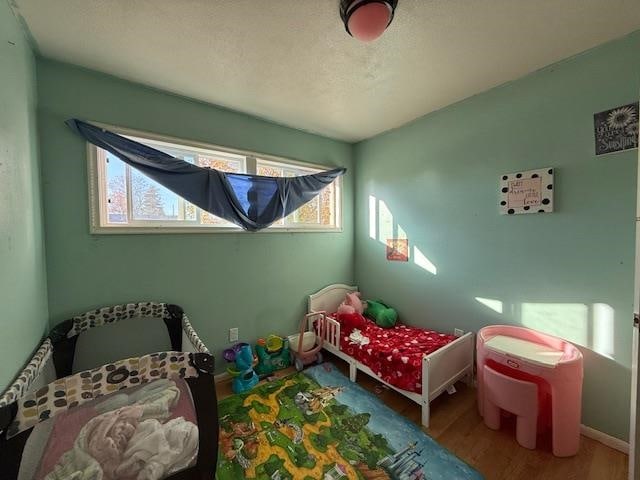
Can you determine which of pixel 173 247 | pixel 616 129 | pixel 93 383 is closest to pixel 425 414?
pixel 93 383

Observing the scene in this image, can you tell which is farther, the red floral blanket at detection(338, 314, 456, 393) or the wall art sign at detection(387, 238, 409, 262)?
the wall art sign at detection(387, 238, 409, 262)

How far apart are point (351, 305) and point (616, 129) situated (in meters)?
2.42

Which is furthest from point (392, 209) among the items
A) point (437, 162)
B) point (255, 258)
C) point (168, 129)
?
point (168, 129)

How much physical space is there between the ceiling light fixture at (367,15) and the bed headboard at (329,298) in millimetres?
2343

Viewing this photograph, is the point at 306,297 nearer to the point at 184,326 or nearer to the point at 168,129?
the point at 184,326

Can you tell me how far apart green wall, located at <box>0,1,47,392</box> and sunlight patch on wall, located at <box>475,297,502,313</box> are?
291 cm

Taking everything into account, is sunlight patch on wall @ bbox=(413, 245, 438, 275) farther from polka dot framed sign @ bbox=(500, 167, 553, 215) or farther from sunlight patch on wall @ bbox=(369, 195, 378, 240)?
polka dot framed sign @ bbox=(500, 167, 553, 215)

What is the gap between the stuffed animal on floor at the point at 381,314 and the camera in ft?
8.76

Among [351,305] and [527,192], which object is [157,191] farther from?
[527,192]

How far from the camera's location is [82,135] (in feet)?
5.58

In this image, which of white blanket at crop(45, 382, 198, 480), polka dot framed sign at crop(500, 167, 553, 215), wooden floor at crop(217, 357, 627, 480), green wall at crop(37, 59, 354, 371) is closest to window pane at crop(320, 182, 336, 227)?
green wall at crop(37, 59, 354, 371)

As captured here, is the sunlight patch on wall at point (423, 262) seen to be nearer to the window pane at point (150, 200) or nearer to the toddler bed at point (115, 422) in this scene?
the toddler bed at point (115, 422)

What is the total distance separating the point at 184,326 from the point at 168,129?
5.23 feet

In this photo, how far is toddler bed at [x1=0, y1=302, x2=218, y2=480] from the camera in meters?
0.92
